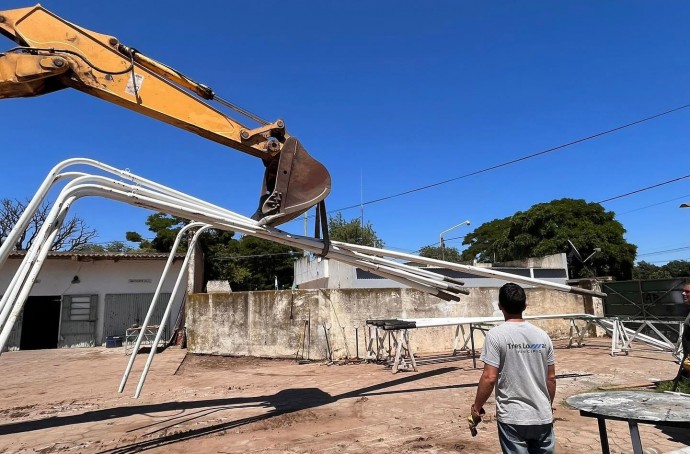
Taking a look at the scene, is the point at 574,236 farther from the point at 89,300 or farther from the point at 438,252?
the point at 89,300

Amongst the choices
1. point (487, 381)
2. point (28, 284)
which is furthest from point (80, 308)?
point (487, 381)

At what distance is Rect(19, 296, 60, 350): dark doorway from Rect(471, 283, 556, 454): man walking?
20.8 m

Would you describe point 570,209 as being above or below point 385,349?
above

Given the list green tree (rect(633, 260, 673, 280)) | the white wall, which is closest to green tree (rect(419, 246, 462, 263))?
green tree (rect(633, 260, 673, 280))

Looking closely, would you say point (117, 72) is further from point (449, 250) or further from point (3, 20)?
point (449, 250)

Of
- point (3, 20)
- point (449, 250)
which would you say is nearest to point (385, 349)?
point (3, 20)

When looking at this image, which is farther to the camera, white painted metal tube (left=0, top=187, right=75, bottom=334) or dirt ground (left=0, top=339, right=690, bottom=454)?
dirt ground (left=0, top=339, right=690, bottom=454)

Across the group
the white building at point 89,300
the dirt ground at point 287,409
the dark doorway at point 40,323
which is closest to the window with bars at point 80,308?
the white building at point 89,300

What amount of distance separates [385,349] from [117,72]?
963 cm

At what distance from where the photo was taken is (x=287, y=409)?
22.1ft

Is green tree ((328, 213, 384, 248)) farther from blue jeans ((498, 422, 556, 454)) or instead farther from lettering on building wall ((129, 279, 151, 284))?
blue jeans ((498, 422, 556, 454))

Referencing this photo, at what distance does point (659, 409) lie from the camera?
10.0ft

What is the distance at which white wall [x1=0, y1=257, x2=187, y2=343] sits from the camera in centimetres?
1864

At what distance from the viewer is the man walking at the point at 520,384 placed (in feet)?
9.33
